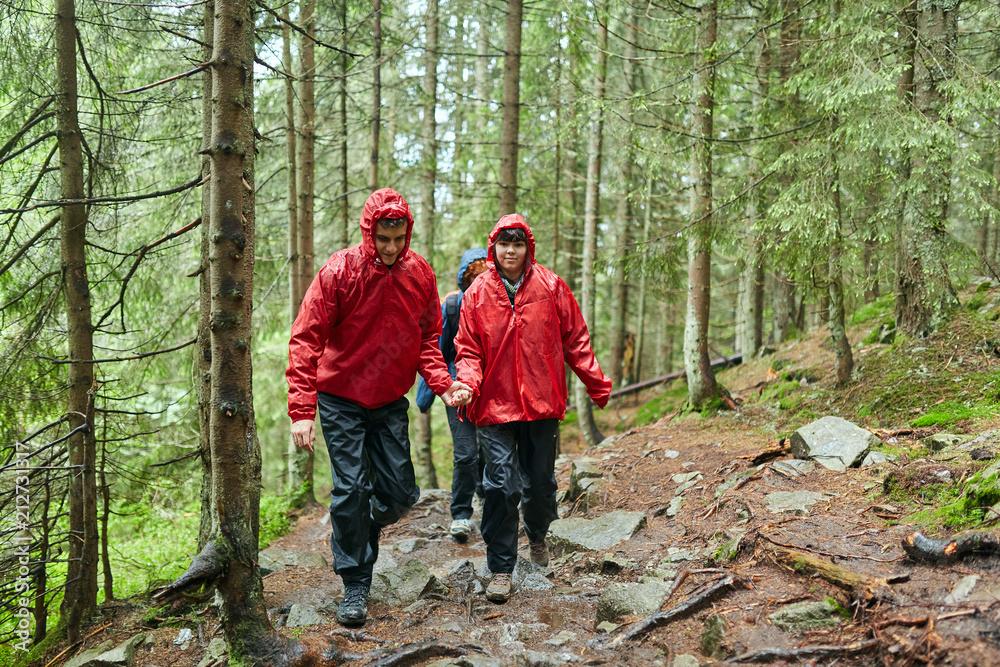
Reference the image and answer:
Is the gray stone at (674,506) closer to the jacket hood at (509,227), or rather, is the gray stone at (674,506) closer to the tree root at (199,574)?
the jacket hood at (509,227)

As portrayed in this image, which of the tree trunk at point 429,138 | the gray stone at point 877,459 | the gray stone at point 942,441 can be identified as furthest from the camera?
the tree trunk at point 429,138

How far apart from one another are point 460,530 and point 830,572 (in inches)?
158

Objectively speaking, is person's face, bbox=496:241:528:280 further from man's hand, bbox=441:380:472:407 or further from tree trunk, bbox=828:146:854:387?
tree trunk, bbox=828:146:854:387

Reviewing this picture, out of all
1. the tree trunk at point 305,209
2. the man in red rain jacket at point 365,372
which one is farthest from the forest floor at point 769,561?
the tree trunk at point 305,209

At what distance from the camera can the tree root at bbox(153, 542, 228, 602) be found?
3.16m

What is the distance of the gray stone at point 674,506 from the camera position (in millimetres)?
5867

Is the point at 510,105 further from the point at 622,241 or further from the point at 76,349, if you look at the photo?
the point at 622,241

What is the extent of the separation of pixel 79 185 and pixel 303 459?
4604mm

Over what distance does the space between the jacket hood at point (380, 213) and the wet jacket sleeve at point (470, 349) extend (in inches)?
27.6

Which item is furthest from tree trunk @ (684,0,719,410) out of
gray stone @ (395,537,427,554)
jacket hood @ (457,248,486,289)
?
gray stone @ (395,537,427,554)

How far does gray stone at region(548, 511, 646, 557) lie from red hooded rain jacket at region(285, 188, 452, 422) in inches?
83.5

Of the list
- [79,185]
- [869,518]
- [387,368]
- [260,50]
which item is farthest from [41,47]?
[869,518]

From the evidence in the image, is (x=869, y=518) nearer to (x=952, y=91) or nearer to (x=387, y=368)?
(x=387, y=368)

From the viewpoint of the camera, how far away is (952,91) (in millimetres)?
6488
